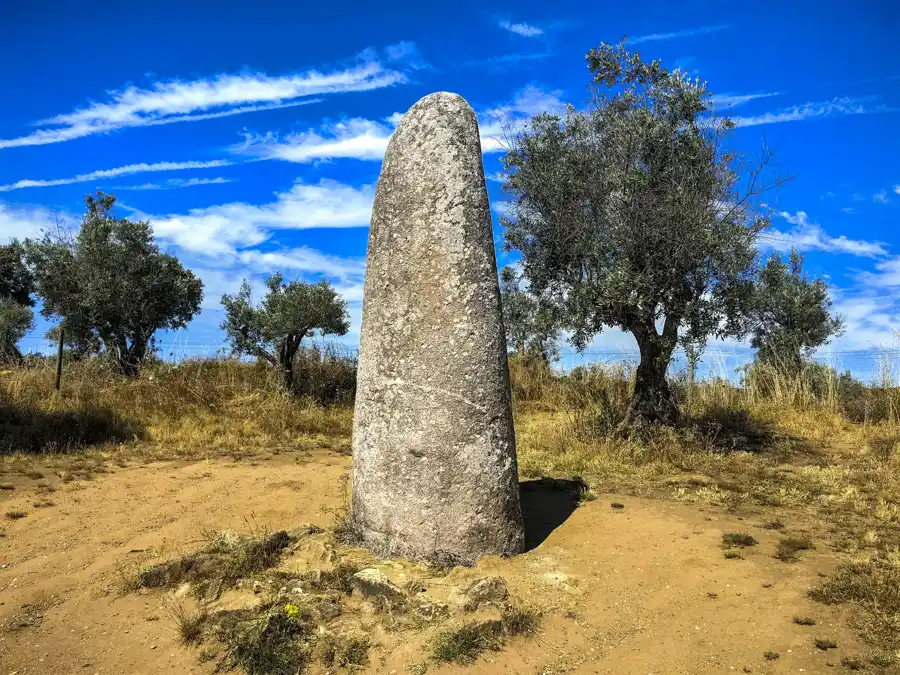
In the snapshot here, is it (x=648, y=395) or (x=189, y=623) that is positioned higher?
(x=648, y=395)

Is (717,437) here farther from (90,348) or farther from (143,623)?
(90,348)

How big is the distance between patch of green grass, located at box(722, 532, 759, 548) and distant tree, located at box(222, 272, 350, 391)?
10.9m

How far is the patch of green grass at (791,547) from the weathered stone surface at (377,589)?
10.0 feet

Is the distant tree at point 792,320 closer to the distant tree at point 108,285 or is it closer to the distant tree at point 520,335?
the distant tree at point 520,335

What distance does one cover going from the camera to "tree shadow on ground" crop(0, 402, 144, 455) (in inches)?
371

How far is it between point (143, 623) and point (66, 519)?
9.49 ft

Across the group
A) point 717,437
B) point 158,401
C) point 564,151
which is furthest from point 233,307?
point 717,437

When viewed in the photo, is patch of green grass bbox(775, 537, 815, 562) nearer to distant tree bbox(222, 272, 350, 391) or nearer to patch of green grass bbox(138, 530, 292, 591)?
patch of green grass bbox(138, 530, 292, 591)

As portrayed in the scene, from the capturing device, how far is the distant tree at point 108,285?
15742 mm

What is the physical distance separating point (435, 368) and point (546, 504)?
2462 mm

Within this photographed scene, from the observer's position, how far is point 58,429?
1004cm

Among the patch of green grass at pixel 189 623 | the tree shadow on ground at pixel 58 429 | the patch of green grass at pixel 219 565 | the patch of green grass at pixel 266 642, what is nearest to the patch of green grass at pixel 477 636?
the patch of green grass at pixel 266 642

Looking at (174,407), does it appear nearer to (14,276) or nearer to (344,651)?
(344,651)

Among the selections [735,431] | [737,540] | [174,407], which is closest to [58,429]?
[174,407]
